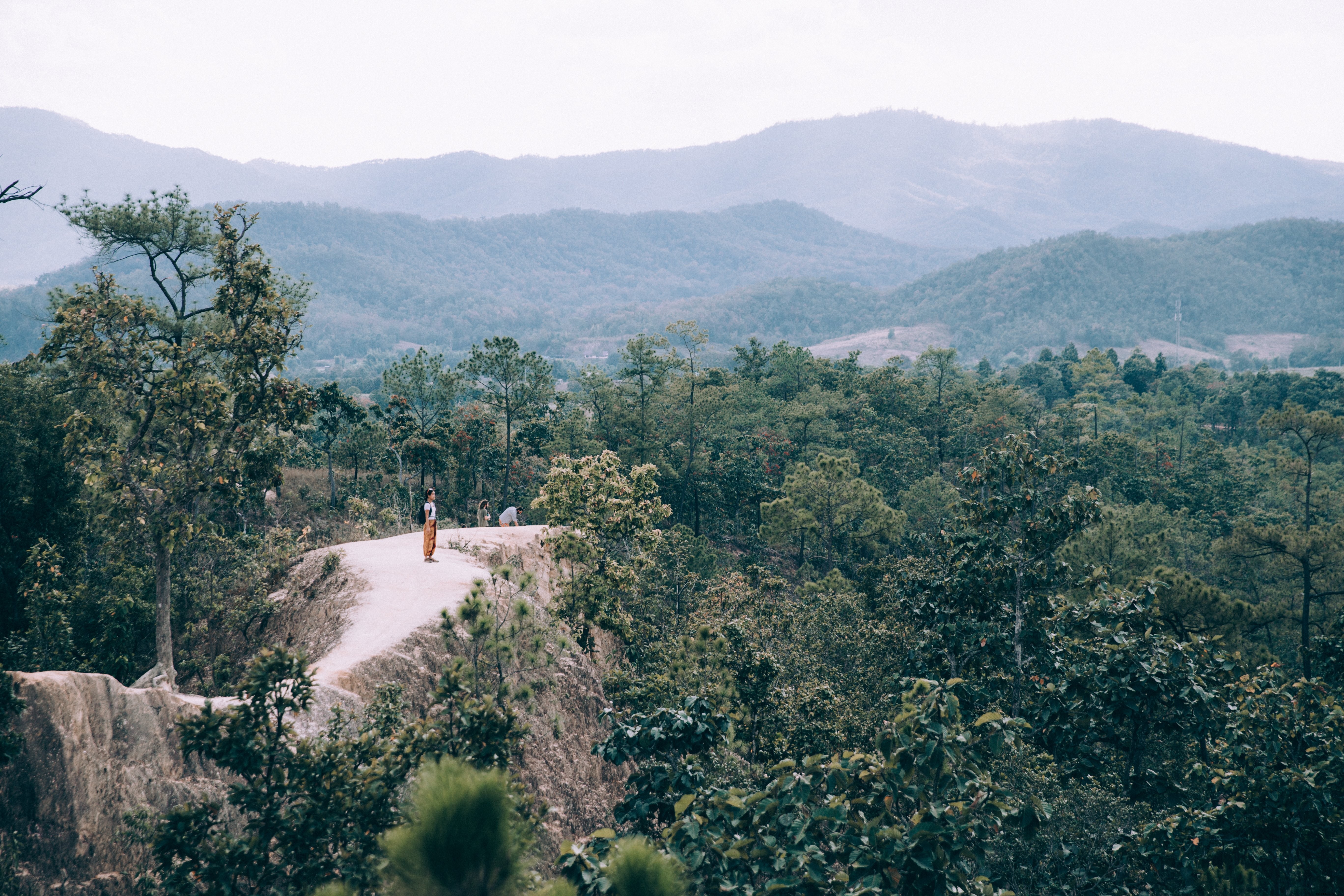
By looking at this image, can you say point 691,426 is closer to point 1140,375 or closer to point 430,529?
point 430,529

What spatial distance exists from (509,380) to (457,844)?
3767 centimetres

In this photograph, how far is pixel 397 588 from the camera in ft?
57.1

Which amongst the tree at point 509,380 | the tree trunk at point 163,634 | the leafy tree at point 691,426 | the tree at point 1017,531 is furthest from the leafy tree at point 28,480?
the leafy tree at point 691,426

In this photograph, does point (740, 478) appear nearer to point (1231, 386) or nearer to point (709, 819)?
point (709, 819)

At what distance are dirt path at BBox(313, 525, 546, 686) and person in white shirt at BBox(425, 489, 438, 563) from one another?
0.74 feet

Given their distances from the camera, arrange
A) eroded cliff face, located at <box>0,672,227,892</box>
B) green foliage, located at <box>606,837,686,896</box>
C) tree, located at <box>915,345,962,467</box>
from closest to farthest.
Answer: green foliage, located at <box>606,837,686,896</box> < eroded cliff face, located at <box>0,672,227,892</box> < tree, located at <box>915,345,962,467</box>

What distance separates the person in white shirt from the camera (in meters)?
18.3

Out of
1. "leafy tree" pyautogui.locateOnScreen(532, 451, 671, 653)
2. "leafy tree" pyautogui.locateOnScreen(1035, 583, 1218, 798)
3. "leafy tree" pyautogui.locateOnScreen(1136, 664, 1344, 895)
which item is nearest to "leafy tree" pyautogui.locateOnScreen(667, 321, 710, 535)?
"leafy tree" pyautogui.locateOnScreen(532, 451, 671, 653)

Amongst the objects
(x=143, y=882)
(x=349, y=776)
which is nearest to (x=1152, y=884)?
(x=349, y=776)

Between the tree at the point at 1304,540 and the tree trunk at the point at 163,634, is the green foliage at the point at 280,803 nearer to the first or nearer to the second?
the tree trunk at the point at 163,634

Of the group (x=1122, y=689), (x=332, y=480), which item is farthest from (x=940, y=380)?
(x=1122, y=689)

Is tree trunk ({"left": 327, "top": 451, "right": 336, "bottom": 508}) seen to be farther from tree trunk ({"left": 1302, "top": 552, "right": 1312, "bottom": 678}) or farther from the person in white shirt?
tree trunk ({"left": 1302, "top": 552, "right": 1312, "bottom": 678})

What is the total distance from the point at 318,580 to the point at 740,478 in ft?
86.0

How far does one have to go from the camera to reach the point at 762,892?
27.5 ft
